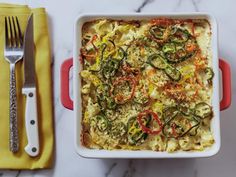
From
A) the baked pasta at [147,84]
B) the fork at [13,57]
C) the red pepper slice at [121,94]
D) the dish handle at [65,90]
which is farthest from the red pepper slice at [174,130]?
the fork at [13,57]

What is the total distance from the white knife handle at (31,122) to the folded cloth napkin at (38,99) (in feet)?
0.05

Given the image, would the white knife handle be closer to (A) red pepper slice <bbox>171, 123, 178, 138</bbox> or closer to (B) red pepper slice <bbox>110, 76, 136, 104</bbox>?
(B) red pepper slice <bbox>110, 76, 136, 104</bbox>

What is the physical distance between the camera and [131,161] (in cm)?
132

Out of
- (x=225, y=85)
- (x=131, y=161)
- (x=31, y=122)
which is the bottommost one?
(x=131, y=161)

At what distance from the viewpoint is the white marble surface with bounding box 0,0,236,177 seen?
1311mm

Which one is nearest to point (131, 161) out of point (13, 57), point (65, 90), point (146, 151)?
point (146, 151)

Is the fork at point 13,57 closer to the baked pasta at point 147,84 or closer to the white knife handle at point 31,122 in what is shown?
the white knife handle at point 31,122

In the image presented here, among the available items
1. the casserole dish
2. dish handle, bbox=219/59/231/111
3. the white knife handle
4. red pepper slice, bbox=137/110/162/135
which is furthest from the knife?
dish handle, bbox=219/59/231/111

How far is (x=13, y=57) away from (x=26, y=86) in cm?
8

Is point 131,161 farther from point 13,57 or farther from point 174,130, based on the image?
point 13,57

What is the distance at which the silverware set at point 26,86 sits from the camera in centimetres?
128

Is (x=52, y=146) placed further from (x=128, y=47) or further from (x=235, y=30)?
(x=235, y=30)

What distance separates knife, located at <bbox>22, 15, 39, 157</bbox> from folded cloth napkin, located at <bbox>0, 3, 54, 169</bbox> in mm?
15

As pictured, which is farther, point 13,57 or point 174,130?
point 13,57
